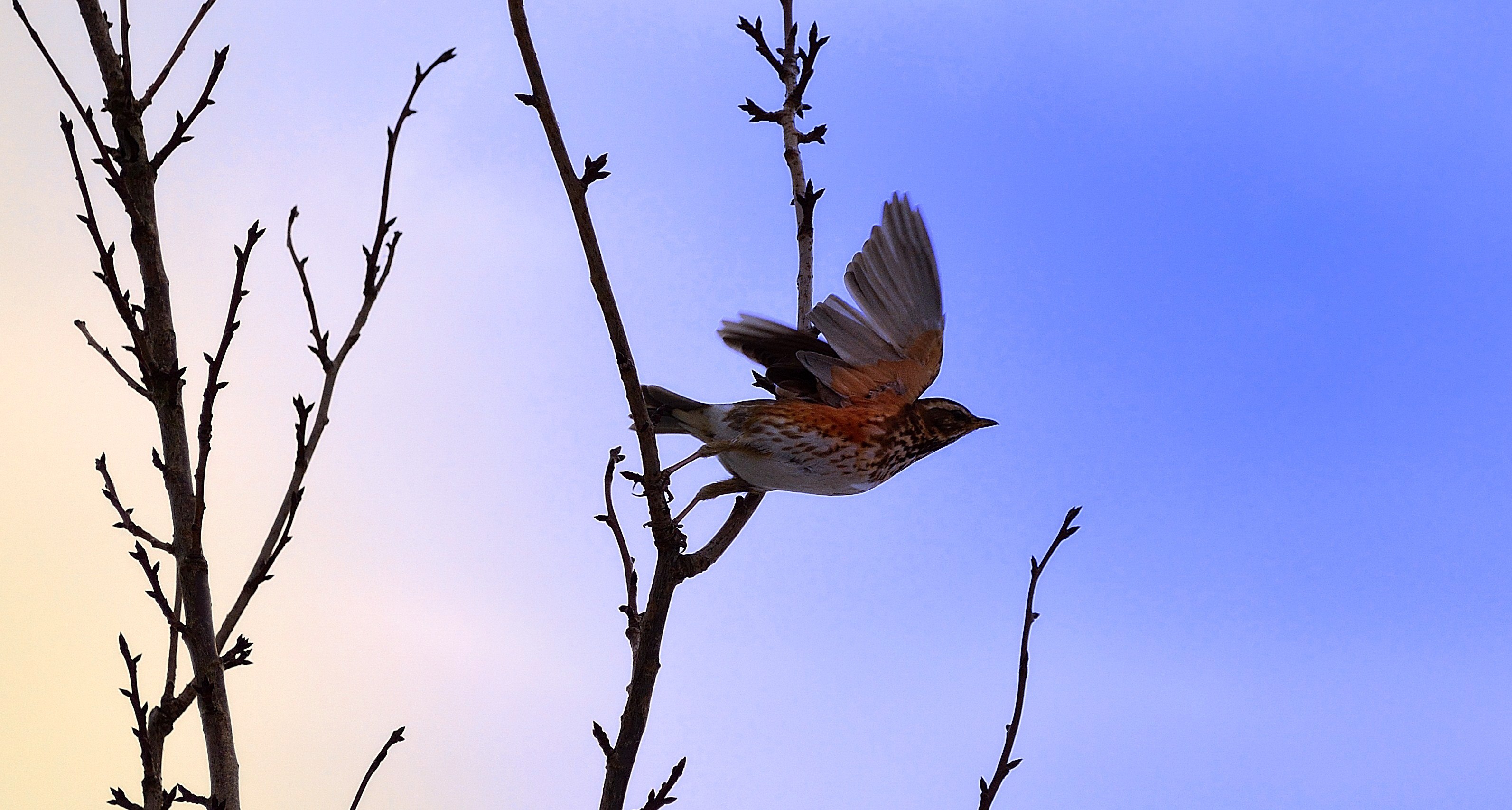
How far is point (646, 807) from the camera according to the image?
306 centimetres

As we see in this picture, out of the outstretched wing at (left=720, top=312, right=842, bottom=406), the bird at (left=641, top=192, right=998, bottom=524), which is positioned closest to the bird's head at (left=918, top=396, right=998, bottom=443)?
the bird at (left=641, top=192, right=998, bottom=524)

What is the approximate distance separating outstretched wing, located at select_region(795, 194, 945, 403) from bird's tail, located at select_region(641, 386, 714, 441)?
46 centimetres

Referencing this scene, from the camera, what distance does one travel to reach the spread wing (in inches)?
175

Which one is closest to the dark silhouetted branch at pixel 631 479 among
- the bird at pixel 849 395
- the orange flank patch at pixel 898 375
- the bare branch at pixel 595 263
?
the bare branch at pixel 595 263

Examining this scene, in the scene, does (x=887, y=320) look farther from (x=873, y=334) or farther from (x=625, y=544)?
(x=625, y=544)

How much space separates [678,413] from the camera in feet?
14.5

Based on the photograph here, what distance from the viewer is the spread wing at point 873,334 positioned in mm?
4445

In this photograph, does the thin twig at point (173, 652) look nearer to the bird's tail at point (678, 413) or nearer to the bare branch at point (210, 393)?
the bare branch at point (210, 393)

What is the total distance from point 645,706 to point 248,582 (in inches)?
43.8

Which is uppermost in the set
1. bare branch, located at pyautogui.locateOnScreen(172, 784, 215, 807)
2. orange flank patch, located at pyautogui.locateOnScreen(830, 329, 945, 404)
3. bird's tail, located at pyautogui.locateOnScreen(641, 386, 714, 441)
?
orange flank patch, located at pyautogui.locateOnScreen(830, 329, 945, 404)

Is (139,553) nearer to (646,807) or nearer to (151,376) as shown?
(151,376)

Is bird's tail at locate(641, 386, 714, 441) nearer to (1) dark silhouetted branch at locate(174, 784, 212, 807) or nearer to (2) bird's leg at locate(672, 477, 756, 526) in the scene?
(2) bird's leg at locate(672, 477, 756, 526)

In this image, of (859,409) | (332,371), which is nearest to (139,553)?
(332,371)

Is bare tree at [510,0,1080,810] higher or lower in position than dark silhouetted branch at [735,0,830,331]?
lower
